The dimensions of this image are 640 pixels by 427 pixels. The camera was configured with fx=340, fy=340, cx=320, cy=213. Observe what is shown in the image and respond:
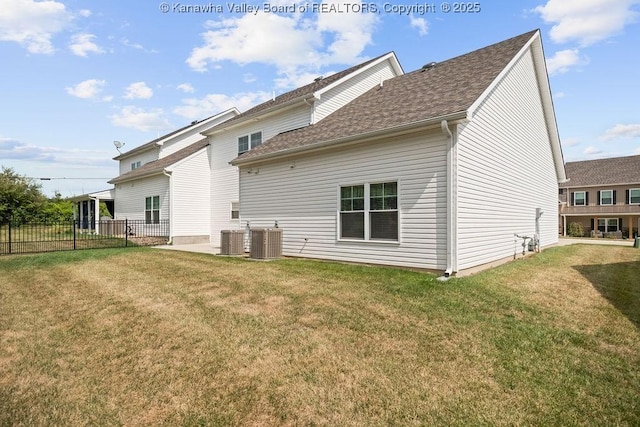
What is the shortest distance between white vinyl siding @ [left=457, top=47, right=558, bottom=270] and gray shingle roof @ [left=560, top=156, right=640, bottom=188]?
2390 cm

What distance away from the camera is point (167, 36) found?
468 inches

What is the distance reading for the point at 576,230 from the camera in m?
32.7

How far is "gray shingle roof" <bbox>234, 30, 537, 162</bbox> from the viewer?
8297 millimetres

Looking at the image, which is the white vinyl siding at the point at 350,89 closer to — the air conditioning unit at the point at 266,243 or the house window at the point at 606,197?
the air conditioning unit at the point at 266,243

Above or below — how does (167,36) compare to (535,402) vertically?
above

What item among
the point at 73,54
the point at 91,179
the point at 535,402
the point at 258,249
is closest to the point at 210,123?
the point at 73,54

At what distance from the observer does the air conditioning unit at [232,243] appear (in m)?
12.3

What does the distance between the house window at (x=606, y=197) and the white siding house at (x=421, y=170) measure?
25303 mm

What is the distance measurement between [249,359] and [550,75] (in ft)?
48.9

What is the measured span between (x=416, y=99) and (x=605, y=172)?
34164mm

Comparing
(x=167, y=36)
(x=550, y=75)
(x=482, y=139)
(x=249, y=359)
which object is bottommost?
(x=249, y=359)

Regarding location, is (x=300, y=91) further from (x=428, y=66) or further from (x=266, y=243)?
(x=266, y=243)

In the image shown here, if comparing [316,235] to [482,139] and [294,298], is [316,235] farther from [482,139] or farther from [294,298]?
[482,139]

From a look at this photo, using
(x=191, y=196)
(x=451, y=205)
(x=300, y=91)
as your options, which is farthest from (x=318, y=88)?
(x=191, y=196)
